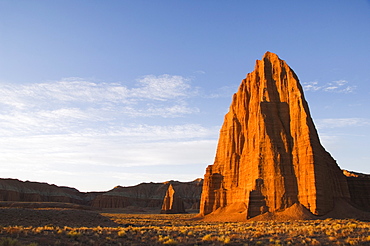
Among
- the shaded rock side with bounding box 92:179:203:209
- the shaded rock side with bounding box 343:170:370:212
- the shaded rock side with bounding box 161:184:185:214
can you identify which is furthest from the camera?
the shaded rock side with bounding box 92:179:203:209

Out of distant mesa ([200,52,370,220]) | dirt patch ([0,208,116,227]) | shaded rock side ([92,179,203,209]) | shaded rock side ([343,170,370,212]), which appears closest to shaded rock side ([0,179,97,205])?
shaded rock side ([92,179,203,209])

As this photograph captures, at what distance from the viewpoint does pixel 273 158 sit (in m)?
56.6

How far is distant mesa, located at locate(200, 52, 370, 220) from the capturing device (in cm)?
5244

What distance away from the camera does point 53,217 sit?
44.4m

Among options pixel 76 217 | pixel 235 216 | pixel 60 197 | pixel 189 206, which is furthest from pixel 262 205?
pixel 60 197

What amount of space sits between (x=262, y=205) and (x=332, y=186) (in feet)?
42.2

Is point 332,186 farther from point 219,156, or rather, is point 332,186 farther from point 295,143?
point 219,156

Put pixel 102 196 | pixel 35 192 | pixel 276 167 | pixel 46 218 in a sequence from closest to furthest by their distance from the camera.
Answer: pixel 46 218, pixel 276 167, pixel 35 192, pixel 102 196

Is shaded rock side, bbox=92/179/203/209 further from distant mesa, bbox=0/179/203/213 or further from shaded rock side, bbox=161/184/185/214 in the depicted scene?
shaded rock side, bbox=161/184/185/214

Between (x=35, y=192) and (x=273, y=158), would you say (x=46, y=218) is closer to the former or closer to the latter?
(x=273, y=158)

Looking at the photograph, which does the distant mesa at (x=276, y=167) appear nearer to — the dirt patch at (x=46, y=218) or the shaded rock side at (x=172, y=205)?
the dirt patch at (x=46, y=218)

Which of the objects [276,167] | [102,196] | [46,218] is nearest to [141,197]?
[102,196]

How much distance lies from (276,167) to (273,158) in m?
1.68

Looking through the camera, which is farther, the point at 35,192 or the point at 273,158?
the point at 35,192
